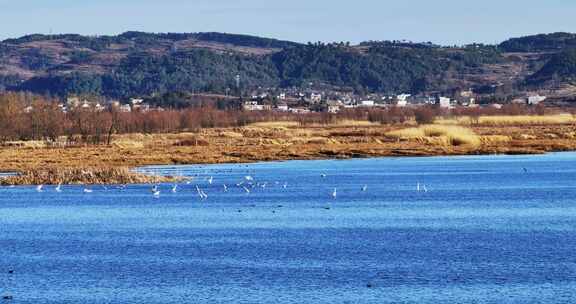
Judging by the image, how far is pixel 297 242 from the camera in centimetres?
3703

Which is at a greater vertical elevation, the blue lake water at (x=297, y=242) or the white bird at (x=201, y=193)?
the blue lake water at (x=297, y=242)

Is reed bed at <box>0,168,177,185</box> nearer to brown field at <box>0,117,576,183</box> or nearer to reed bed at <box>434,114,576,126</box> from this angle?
brown field at <box>0,117,576,183</box>

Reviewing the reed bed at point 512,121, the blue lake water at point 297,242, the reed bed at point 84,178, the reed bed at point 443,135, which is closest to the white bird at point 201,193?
the blue lake water at point 297,242

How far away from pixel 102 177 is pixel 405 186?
1530 centimetres

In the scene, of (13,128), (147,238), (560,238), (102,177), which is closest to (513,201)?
(560,238)

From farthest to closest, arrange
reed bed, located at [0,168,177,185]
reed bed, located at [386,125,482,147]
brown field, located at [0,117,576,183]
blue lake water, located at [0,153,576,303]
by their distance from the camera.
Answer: reed bed, located at [386,125,482,147], brown field, located at [0,117,576,183], reed bed, located at [0,168,177,185], blue lake water, located at [0,153,576,303]

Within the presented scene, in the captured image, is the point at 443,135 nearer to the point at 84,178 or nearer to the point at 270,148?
the point at 270,148

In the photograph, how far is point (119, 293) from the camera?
92.0 ft

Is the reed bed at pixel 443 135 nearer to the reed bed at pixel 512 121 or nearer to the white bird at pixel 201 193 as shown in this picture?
the reed bed at pixel 512 121

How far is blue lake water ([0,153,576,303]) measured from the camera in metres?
28.0

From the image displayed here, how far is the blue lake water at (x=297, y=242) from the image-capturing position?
2802 centimetres

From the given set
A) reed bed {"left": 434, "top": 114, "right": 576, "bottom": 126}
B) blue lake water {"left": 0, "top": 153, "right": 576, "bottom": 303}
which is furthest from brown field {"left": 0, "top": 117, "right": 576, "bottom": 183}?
reed bed {"left": 434, "top": 114, "right": 576, "bottom": 126}

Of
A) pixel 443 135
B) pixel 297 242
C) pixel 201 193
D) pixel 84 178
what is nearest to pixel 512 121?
pixel 443 135

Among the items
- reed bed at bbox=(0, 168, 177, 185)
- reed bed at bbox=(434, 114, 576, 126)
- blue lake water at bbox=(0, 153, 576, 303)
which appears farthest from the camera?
reed bed at bbox=(434, 114, 576, 126)
